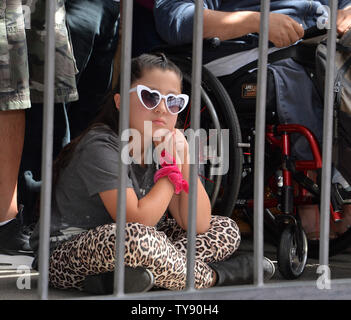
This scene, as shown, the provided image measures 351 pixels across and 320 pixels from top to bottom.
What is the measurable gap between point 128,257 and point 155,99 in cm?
49

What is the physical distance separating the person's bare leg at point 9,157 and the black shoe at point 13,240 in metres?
0.03

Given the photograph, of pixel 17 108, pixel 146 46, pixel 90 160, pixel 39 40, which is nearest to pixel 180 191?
pixel 90 160

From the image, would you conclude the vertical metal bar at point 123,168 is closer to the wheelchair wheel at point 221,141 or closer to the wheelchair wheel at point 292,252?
the wheelchair wheel at point 292,252

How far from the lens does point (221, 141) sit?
8.28ft

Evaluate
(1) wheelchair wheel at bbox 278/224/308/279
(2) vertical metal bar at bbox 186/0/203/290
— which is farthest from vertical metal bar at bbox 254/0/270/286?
(1) wheelchair wheel at bbox 278/224/308/279

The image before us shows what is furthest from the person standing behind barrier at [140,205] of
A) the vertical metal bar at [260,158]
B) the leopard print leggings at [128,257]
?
the vertical metal bar at [260,158]

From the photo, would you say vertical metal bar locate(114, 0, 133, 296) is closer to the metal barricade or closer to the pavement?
the metal barricade

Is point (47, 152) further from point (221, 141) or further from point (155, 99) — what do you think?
point (221, 141)

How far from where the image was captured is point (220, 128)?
2531 mm

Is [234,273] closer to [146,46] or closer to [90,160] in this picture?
[90,160]

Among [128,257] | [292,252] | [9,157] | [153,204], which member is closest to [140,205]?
[153,204]
